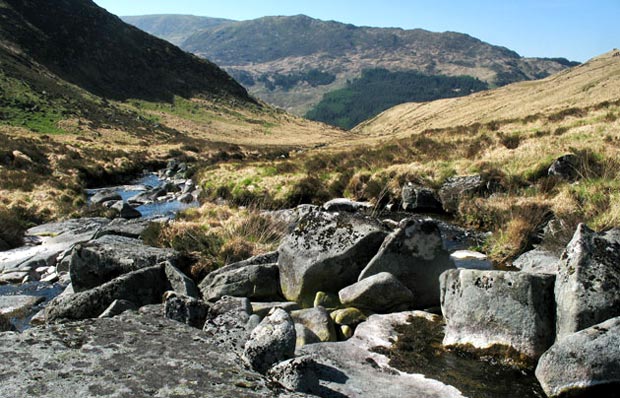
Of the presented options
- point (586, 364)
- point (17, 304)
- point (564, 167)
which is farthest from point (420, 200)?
point (17, 304)

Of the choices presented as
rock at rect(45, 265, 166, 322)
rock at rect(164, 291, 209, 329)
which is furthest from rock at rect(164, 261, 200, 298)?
rock at rect(164, 291, 209, 329)

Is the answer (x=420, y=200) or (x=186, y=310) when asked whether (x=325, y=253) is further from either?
(x=420, y=200)

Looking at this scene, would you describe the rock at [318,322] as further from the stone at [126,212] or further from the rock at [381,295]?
the stone at [126,212]

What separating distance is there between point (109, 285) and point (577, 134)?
2457 cm

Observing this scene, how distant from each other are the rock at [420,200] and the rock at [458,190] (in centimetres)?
35

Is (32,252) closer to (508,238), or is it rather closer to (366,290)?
(366,290)

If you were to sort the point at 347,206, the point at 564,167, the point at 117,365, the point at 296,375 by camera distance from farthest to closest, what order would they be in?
1. the point at 347,206
2. the point at 564,167
3. the point at 296,375
4. the point at 117,365

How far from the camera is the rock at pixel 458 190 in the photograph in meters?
20.0

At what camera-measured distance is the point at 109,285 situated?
31.1 feet

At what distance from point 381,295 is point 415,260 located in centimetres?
128

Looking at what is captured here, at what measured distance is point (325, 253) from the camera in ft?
34.4

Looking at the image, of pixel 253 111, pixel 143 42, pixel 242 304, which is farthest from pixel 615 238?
pixel 143 42

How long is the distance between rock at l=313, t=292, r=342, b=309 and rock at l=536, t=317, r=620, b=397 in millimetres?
4275

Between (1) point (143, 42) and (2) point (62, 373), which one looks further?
(1) point (143, 42)
